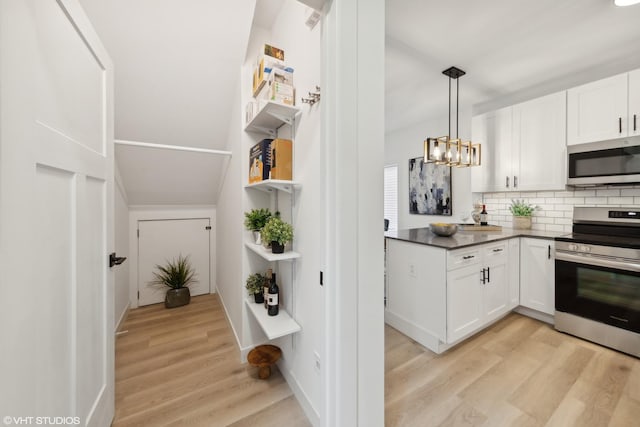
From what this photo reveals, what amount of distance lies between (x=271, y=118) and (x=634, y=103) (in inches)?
123

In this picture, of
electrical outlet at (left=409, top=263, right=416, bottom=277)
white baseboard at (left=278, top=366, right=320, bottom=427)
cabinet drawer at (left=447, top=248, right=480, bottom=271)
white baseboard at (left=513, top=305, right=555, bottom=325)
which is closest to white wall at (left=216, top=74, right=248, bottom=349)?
white baseboard at (left=278, top=366, right=320, bottom=427)

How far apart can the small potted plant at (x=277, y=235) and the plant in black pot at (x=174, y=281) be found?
2.13 m

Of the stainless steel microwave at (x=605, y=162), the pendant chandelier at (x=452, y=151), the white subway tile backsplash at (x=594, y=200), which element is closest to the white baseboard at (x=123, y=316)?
the pendant chandelier at (x=452, y=151)

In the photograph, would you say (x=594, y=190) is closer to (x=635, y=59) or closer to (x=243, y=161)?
(x=635, y=59)

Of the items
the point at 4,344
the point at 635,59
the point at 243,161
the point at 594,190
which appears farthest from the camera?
the point at 594,190

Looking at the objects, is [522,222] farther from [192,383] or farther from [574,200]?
[192,383]

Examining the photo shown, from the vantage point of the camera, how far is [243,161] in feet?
6.48

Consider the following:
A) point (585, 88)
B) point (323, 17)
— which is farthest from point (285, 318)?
point (585, 88)

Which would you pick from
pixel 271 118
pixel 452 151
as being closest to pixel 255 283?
pixel 271 118

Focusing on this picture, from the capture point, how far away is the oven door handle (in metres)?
1.97

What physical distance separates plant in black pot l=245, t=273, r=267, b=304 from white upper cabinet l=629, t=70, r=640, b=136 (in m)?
3.41

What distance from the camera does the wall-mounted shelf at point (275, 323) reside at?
1.52 meters

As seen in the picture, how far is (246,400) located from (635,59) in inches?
176

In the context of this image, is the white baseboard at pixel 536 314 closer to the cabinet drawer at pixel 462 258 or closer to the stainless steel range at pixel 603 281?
the stainless steel range at pixel 603 281
